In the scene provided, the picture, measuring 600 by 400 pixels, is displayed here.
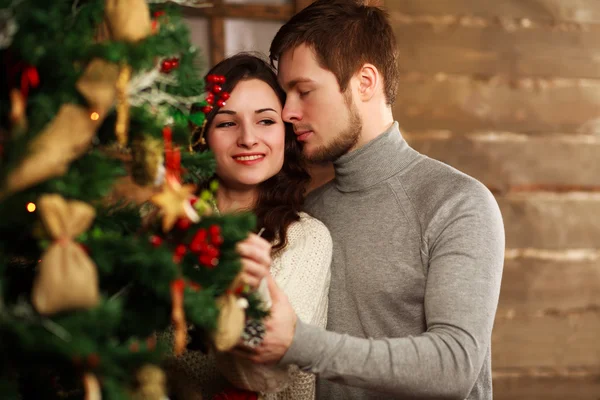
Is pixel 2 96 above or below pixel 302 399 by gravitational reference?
above

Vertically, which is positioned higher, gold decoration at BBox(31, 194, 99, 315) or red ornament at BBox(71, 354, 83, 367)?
gold decoration at BBox(31, 194, 99, 315)

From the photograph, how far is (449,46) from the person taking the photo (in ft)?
9.29

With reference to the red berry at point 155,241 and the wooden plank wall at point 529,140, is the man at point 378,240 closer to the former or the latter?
the red berry at point 155,241

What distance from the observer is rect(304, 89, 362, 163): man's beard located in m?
1.85

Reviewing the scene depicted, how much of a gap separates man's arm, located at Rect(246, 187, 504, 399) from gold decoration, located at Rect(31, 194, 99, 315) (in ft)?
1.62

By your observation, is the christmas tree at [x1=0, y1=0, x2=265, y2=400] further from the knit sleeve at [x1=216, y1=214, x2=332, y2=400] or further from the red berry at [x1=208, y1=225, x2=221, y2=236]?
the knit sleeve at [x1=216, y1=214, x2=332, y2=400]

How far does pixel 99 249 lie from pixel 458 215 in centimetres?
97

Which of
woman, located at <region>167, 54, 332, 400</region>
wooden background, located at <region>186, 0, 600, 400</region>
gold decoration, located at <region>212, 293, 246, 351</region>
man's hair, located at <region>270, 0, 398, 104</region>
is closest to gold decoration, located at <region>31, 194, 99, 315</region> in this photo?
gold decoration, located at <region>212, 293, 246, 351</region>

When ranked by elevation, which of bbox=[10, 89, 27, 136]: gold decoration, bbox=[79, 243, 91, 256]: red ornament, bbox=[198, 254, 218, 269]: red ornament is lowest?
bbox=[198, 254, 218, 269]: red ornament

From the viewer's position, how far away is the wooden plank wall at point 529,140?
2820 millimetres

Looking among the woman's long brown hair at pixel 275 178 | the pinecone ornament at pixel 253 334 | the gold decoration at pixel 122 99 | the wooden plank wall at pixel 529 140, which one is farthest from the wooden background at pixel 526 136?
the gold decoration at pixel 122 99

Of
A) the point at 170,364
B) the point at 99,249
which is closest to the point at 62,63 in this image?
the point at 99,249

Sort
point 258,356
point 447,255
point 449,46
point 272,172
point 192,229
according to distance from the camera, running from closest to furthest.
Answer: point 192,229 < point 258,356 < point 447,255 < point 272,172 < point 449,46

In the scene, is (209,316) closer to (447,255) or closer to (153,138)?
(153,138)
